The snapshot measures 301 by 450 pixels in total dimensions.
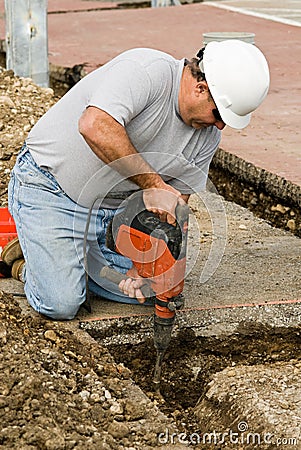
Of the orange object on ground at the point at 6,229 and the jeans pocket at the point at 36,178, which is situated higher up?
the jeans pocket at the point at 36,178

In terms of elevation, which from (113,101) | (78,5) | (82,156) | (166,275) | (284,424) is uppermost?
(113,101)

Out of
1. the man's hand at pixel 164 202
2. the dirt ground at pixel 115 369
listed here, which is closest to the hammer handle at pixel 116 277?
the dirt ground at pixel 115 369

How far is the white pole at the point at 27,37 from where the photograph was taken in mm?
7004

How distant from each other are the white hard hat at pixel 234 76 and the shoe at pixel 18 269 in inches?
54.9

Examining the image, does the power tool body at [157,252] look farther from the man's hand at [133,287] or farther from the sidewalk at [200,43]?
the sidewalk at [200,43]

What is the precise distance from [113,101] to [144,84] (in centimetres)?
17

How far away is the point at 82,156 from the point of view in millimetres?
3961

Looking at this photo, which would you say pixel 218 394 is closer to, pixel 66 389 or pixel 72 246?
pixel 66 389

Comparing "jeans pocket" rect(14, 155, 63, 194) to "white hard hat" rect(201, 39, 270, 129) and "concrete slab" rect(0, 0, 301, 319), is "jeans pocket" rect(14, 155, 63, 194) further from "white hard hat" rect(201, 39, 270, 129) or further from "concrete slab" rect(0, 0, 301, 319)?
"white hard hat" rect(201, 39, 270, 129)

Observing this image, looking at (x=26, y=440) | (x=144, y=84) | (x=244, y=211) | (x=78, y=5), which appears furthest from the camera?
(x=78, y=5)

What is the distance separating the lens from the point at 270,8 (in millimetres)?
11602

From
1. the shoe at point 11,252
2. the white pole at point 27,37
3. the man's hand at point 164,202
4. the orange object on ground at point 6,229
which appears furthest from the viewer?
the white pole at point 27,37

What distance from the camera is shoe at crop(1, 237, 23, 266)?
4.49 meters

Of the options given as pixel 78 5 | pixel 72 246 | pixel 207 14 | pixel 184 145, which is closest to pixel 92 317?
pixel 72 246
